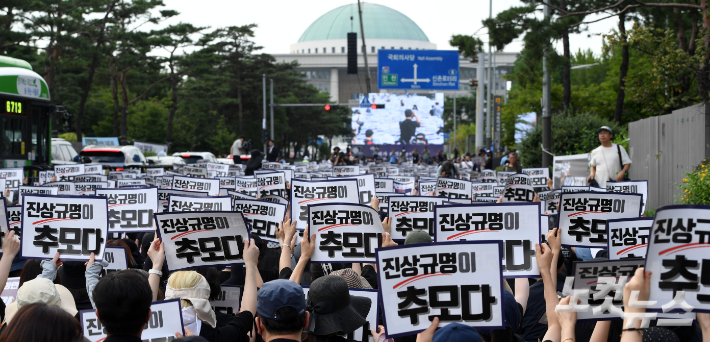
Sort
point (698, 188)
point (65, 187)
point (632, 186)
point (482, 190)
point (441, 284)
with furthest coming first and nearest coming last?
point (482, 190) → point (65, 187) → point (698, 188) → point (632, 186) → point (441, 284)

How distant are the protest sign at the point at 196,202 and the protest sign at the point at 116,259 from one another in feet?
5.63

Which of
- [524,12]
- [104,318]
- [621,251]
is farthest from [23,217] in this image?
[524,12]

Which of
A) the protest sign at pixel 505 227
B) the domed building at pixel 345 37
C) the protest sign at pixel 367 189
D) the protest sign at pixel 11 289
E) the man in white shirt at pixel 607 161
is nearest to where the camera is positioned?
the protest sign at pixel 505 227

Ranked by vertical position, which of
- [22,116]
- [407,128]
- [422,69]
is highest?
[422,69]

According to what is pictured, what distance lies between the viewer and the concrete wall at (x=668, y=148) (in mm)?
13594

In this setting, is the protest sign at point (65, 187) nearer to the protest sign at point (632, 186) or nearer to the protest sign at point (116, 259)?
the protest sign at point (116, 259)

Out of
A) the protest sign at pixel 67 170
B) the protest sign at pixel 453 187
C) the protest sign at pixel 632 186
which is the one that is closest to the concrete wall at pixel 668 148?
the protest sign at pixel 632 186

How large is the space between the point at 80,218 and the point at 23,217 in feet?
1.57

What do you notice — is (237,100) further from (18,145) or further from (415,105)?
(18,145)

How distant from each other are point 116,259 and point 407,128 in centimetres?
7107

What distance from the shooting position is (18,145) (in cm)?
1722

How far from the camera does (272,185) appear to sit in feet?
41.6

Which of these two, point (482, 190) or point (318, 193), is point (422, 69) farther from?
point (318, 193)

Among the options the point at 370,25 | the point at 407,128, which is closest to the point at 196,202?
the point at 407,128
